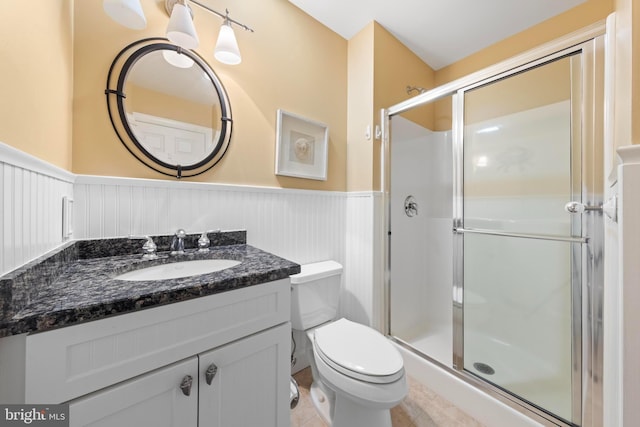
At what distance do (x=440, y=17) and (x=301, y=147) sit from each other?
4.23 ft

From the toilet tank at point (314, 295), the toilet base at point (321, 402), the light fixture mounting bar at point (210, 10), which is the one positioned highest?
the light fixture mounting bar at point (210, 10)

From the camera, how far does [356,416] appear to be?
964mm

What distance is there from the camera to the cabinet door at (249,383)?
0.66m

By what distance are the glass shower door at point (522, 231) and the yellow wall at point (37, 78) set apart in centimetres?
183

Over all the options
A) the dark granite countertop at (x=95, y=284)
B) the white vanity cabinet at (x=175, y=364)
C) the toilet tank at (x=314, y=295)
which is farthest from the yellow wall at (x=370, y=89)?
the white vanity cabinet at (x=175, y=364)

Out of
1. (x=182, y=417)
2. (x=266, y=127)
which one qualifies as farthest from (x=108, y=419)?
(x=266, y=127)

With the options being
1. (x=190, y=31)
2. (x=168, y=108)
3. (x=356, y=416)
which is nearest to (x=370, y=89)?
(x=190, y=31)

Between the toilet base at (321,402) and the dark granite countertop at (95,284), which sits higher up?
the dark granite countertop at (95,284)

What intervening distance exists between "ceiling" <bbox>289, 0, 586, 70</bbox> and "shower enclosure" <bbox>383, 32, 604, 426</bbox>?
450 millimetres

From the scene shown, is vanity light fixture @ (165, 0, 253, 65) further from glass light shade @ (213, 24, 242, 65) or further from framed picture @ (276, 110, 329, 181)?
framed picture @ (276, 110, 329, 181)

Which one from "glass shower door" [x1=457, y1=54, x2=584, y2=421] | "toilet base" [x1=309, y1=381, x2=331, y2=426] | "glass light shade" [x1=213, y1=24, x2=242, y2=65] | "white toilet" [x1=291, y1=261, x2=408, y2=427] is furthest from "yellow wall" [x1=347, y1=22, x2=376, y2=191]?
"toilet base" [x1=309, y1=381, x2=331, y2=426]

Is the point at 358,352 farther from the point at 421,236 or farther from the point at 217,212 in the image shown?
the point at 421,236

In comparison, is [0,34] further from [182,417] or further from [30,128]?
[182,417]

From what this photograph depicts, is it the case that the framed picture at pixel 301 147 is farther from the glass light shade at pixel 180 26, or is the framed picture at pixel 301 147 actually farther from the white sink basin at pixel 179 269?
the white sink basin at pixel 179 269
